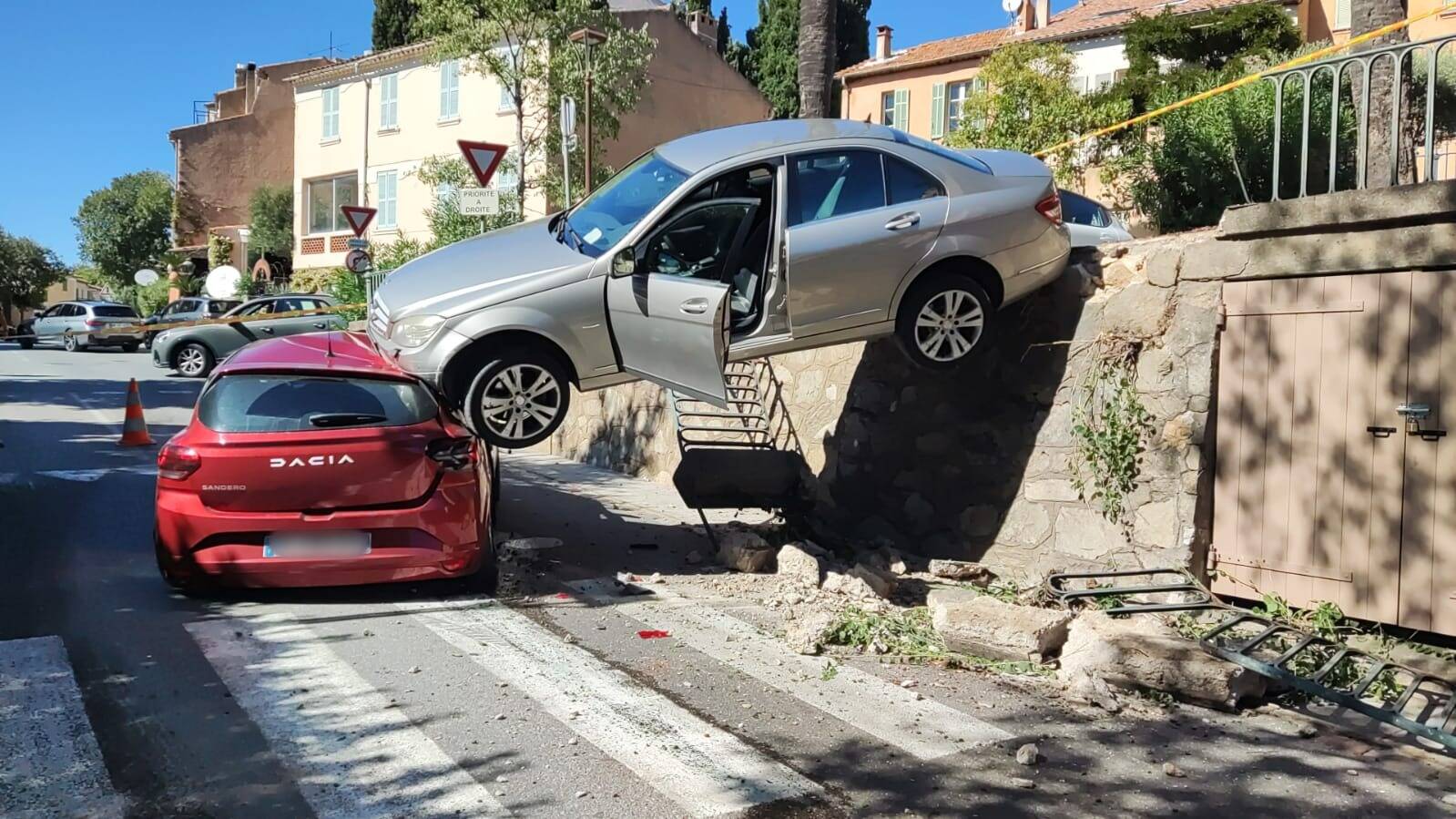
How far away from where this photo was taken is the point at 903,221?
753 centimetres

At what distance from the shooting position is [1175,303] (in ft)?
24.4

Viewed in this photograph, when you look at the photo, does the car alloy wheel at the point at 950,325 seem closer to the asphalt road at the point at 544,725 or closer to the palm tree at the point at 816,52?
the asphalt road at the point at 544,725

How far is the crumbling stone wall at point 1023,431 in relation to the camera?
729 centimetres

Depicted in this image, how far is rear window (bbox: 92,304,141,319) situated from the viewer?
33781mm

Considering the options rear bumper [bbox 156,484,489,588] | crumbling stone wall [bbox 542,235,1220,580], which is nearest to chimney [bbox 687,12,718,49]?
crumbling stone wall [bbox 542,235,1220,580]

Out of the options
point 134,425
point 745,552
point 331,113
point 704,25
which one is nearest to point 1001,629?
point 745,552

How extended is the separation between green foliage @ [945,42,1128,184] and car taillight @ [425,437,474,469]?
55.8 feet

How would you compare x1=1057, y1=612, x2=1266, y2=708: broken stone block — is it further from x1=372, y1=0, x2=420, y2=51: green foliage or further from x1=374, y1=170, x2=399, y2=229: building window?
x1=372, y1=0, x2=420, y2=51: green foliage

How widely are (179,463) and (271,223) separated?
129 ft

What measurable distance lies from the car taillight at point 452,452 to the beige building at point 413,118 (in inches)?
852

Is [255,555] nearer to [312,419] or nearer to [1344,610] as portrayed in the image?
[312,419]

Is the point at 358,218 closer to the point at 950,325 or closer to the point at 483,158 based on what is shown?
the point at 483,158

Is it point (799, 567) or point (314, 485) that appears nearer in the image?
point (314, 485)

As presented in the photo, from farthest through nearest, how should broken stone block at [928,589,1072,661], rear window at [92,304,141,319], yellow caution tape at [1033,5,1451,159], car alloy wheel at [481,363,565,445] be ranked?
rear window at [92,304,141,319], yellow caution tape at [1033,5,1451,159], car alloy wheel at [481,363,565,445], broken stone block at [928,589,1072,661]
